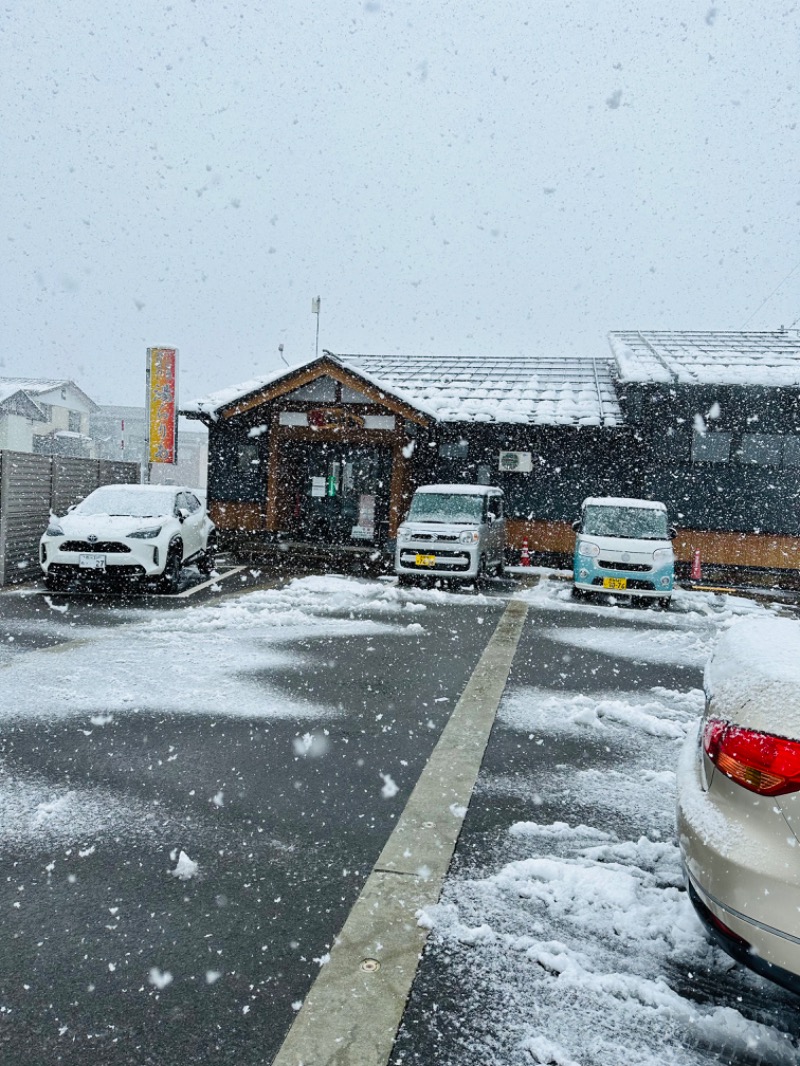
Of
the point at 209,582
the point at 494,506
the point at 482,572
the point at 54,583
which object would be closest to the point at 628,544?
the point at 482,572

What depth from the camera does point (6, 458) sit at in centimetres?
1137

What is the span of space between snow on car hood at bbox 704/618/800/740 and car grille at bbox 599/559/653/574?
9.30m

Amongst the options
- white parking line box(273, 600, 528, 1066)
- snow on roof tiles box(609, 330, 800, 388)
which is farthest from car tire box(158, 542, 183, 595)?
snow on roof tiles box(609, 330, 800, 388)

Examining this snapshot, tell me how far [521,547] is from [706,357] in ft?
22.4

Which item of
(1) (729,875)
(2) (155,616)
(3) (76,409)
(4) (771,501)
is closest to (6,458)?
(2) (155,616)

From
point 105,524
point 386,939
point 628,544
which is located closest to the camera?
point 386,939

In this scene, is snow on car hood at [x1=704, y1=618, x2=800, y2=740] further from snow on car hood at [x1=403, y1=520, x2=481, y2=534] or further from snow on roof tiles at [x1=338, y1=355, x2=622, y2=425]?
snow on roof tiles at [x1=338, y1=355, x2=622, y2=425]

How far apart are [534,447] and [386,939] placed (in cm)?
1752

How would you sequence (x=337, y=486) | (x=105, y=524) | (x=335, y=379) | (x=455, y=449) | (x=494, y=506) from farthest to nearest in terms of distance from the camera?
(x=337, y=486), (x=455, y=449), (x=335, y=379), (x=494, y=506), (x=105, y=524)

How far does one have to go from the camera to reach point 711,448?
18.4 m

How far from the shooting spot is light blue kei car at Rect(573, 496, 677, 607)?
12148 millimetres

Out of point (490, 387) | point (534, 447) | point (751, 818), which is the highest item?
point (490, 387)

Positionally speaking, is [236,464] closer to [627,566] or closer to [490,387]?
[490,387]

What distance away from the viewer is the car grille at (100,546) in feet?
34.6
